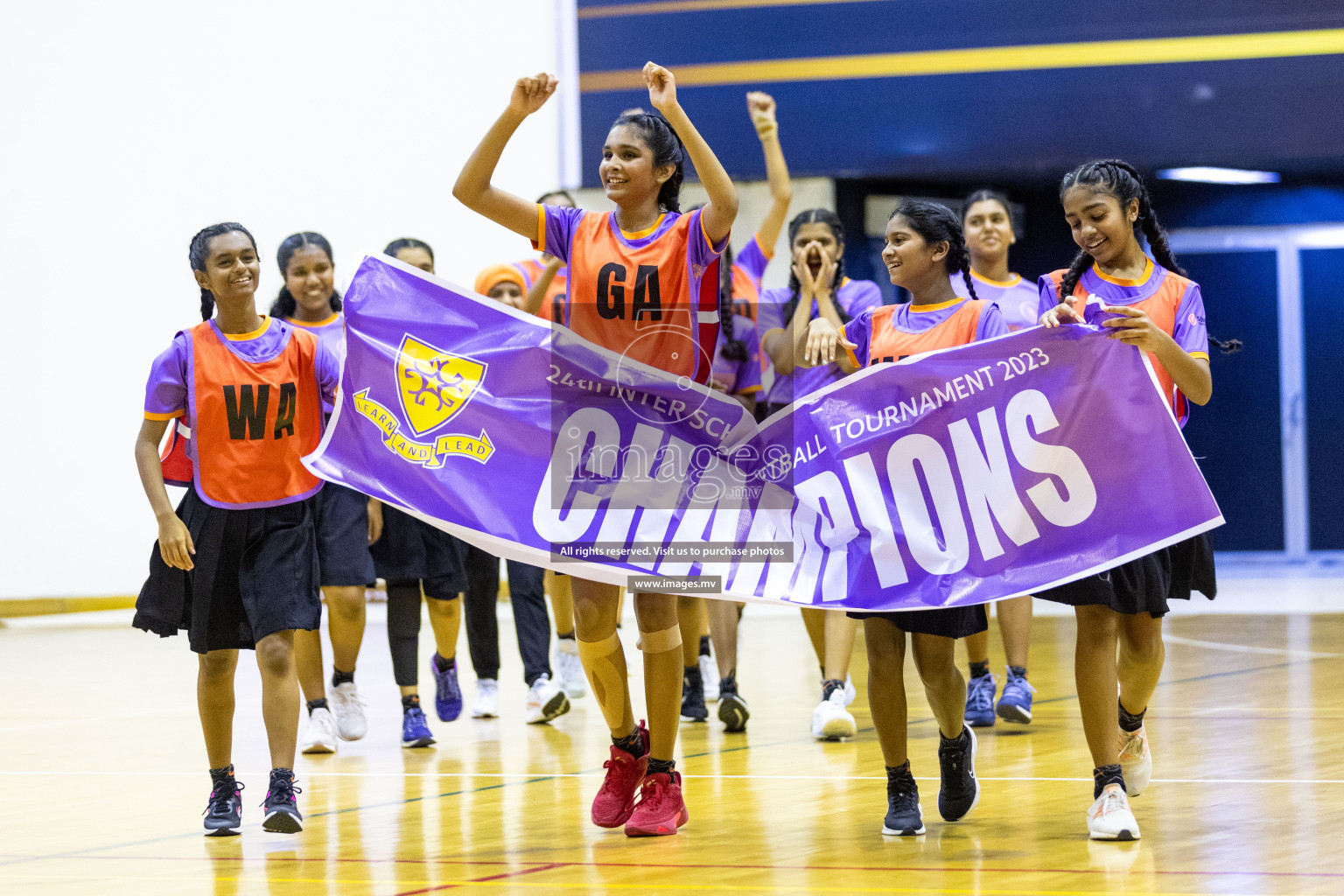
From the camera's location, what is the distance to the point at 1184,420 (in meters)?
3.90

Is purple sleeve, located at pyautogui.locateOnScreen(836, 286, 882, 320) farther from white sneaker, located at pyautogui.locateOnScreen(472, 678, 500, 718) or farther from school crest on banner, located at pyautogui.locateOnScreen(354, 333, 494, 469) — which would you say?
white sneaker, located at pyautogui.locateOnScreen(472, 678, 500, 718)

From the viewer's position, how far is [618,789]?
4051 mm

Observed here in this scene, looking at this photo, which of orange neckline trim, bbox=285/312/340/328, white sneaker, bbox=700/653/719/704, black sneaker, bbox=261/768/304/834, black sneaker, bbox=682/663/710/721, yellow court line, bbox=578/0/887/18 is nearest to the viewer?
black sneaker, bbox=261/768/304/834

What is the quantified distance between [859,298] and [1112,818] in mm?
2719

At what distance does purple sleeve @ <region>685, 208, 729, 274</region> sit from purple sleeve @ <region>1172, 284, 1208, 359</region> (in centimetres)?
115

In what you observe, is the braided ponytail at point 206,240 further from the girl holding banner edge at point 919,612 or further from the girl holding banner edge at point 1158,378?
the girl holding banner edge at point 1158,378

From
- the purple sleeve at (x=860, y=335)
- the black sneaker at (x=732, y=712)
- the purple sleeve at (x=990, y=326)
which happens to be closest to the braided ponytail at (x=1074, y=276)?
the purple sleeve at (x=990, y=326)

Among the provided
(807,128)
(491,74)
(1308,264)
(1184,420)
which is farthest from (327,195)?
(1184,420)

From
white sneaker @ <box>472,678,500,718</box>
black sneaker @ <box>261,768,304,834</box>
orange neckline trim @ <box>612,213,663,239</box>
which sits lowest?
white sneaker @ <box>472,678,500,718</box>

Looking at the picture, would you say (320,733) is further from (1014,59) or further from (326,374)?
(1014,59)

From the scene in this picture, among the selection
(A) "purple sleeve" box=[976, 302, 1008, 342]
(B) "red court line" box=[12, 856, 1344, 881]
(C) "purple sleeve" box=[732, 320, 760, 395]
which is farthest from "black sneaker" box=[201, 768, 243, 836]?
(C) "purple sleeve" box=[732, 320, 760, 395]

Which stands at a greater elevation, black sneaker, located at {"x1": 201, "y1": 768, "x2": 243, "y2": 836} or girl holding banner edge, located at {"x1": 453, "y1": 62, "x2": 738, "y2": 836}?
girl holding banner edge, located at {"x1": 453, "y1": 62, "x2": 738, "y2": 836}

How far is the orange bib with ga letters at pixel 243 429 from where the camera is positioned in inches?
161

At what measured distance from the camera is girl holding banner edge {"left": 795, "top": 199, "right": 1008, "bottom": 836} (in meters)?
3.79
